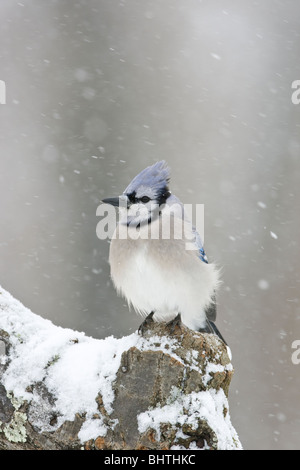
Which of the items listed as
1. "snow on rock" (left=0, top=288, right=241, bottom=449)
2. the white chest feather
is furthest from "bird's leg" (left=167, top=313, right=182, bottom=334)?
the white chest feather

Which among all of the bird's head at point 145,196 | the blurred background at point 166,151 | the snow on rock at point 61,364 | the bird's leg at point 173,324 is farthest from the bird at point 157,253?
the blurred background at point 166,151

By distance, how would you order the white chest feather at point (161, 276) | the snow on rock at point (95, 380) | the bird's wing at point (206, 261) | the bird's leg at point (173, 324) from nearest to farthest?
the snow on rock at point (95, 380) < the bird's leg at point (173, 324) < the white chest feather at point (161, 276) < the bird's wing at point (206, 261)

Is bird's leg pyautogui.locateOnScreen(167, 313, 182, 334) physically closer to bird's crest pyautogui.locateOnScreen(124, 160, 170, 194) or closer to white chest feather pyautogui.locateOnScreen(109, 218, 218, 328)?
white chest feather pyautogui.locateOnScreen(109, 218, 218, 328)

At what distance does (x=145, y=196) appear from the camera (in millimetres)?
2510

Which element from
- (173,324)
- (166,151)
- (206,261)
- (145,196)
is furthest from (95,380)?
(166,151)

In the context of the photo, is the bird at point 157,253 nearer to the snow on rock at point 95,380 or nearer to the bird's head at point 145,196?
the bird's head at point 145,196

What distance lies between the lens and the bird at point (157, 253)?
8.05 ft

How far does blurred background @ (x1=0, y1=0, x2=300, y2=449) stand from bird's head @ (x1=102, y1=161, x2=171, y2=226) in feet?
8.08

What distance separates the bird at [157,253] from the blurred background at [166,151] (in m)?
2.37

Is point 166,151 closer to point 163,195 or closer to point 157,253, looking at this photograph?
point 163,195

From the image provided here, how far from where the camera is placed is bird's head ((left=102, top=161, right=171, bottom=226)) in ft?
8.16

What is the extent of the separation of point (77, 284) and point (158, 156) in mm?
1415

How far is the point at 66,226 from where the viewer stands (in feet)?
17.1

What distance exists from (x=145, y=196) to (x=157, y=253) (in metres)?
0.27
